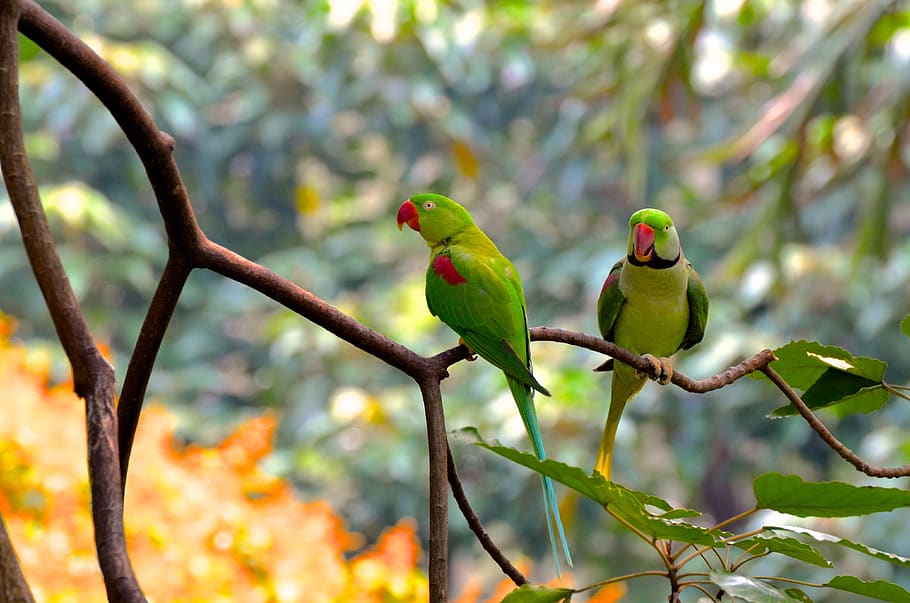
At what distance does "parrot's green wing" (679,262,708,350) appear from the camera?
0.74 meters

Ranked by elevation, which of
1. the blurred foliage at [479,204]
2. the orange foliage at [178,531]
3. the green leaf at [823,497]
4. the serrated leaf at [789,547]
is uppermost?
the blurred foliage at [479,204]

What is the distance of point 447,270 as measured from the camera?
0.69m

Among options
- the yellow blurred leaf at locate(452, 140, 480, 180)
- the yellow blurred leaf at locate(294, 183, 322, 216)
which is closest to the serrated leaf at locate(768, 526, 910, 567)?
the yellow blurred leaf at locate(452, 140, 480, 180)

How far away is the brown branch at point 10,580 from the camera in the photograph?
37cm

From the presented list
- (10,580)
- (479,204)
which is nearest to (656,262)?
(10,580)

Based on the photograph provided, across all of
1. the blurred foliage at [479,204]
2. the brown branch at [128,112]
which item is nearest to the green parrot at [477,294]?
the brown branch at [128,112]

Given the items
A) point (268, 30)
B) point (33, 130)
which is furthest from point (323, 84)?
point (33, 130)

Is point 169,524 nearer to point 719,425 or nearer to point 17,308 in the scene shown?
point 719,425

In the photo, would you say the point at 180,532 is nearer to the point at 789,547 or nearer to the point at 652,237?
the point at 652,237

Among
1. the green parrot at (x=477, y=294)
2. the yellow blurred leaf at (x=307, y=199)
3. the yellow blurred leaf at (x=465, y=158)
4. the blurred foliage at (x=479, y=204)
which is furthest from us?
the yellow blurred leaf at (x=307, y=199)

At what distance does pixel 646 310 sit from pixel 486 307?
15 cm

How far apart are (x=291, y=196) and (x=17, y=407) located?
10.4ft

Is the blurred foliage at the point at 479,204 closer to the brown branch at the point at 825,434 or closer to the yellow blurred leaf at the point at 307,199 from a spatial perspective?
the yellow blurred leaf at the point at 307,199

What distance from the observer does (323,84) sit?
3900 mm
